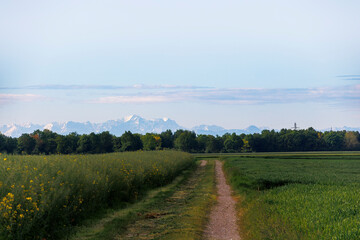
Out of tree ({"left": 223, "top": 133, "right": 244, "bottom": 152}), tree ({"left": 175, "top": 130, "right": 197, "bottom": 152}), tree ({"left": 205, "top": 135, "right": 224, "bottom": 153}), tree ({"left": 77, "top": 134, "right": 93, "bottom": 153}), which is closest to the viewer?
tree ({"left": 77, "top": 134, "right": 93, "bottom": 153})

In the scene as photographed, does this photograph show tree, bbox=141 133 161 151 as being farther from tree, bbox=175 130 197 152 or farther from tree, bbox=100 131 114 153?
tree, bbox=100 131 114 153

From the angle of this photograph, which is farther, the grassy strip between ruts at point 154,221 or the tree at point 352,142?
the tree at point 352,142

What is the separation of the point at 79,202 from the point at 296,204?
9.21 metres

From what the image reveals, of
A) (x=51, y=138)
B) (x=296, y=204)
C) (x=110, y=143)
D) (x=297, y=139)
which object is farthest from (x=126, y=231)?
(x=297, y=139)

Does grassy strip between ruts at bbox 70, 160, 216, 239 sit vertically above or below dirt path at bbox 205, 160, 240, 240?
above

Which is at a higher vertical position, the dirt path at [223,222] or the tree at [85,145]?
the tree at [85,145]

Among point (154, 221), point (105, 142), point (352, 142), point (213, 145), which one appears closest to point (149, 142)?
point (105, 142)

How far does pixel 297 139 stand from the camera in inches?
6417

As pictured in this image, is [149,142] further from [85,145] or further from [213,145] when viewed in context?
[85,145]

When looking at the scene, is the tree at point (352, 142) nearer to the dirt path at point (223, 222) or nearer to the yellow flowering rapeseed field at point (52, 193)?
the dirt path at point (223, 222)

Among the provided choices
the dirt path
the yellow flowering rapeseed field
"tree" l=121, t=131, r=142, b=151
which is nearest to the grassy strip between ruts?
the dirt path

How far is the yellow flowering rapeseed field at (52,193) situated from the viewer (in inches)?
442

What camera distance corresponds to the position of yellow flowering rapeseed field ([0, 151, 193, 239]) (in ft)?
36.8

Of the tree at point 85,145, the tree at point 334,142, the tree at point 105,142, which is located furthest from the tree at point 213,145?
the tree at point 85,145
